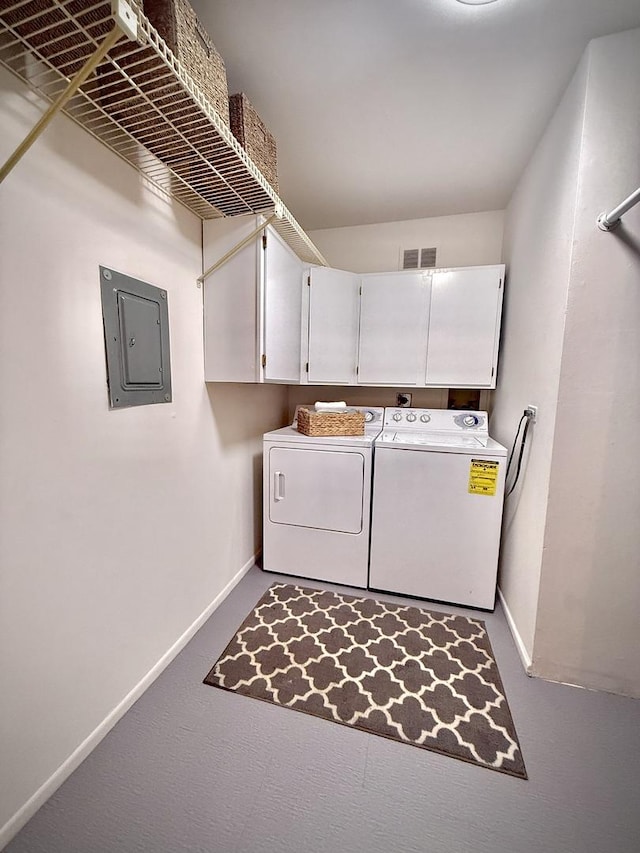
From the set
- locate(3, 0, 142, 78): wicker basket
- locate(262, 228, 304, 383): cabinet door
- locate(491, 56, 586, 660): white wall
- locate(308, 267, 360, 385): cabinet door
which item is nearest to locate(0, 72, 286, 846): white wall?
locate(3, 0, 142, 78): wicker basket

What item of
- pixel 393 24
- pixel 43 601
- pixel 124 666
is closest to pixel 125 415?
pixel 43 601

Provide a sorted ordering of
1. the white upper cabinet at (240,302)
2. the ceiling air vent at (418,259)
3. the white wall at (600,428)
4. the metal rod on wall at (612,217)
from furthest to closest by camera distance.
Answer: the ceiling air vent at (418,259) < the white upper cabinet at (240,302) < the white wall at (600,428) < the metal rod on wall at (612,217)

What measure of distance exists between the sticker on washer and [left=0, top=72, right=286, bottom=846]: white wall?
161cm

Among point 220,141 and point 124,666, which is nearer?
point 220,141

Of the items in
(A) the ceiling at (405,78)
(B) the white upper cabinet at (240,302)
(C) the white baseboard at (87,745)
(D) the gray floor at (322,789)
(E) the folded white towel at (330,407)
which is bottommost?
(D) the gray floor at (322,789)

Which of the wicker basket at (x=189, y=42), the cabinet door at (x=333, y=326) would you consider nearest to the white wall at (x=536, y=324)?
the cabinet door at (x=333, y=326)

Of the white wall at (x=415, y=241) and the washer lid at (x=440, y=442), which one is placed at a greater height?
the white wall at (x=415, y=241)

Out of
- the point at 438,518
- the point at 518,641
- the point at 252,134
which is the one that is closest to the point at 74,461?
the point at 252,134

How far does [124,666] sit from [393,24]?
2.69m

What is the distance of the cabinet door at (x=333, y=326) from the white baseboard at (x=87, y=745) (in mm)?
1774

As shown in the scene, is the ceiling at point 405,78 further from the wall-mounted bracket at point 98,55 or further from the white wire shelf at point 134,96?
the wall-mounted bracket at point 98,55

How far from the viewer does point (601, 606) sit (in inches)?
56.3

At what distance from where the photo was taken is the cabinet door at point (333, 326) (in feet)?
7.79

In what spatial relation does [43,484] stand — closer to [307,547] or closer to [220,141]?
[220,141]
